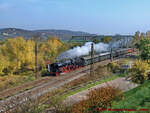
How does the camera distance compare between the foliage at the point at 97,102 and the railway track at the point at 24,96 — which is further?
the foliage at the point at 97,102

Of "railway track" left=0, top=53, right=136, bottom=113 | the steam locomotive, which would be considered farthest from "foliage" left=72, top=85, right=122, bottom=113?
the steam locomotive

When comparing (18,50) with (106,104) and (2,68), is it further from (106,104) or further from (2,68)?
(106,104)

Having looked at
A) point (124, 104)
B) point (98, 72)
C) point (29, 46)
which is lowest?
point (98, 72)

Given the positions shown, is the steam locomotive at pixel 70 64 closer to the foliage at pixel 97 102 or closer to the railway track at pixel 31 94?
the railway track at pixel 31 94

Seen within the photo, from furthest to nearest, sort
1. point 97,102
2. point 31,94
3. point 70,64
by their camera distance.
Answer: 1. point 70,64
2. point 31,94
3. point 97,102

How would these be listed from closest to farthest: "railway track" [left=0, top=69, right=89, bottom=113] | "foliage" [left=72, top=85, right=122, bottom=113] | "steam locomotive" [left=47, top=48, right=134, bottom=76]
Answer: "railway track" [left=0, top=69, right=89, bottom=113]
"foliage" [left=72, top=85, right=122, bottom=113]
"steam locomotive" [left=47, top=48, right=134, bottom=76]

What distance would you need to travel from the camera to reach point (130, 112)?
8.42m

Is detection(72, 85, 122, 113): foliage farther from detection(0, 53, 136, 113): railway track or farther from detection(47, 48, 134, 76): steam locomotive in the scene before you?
detection(47, 48, 134, 76): steam locomotive

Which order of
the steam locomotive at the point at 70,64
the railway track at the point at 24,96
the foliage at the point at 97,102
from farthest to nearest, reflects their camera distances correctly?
the steam locomotive at the point at 70,64, the foliage at the point at 97,102, the railway track at the point at 24,96

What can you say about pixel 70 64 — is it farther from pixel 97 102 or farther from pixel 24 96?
pixel 97 102

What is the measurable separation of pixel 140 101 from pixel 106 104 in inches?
78.8

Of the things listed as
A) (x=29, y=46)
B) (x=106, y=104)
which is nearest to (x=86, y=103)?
(x=106, y=104)

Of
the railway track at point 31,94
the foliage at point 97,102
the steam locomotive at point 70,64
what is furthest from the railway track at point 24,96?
the steam locomotive at point 70,64

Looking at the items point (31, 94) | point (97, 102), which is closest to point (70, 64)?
point (31, 94)
